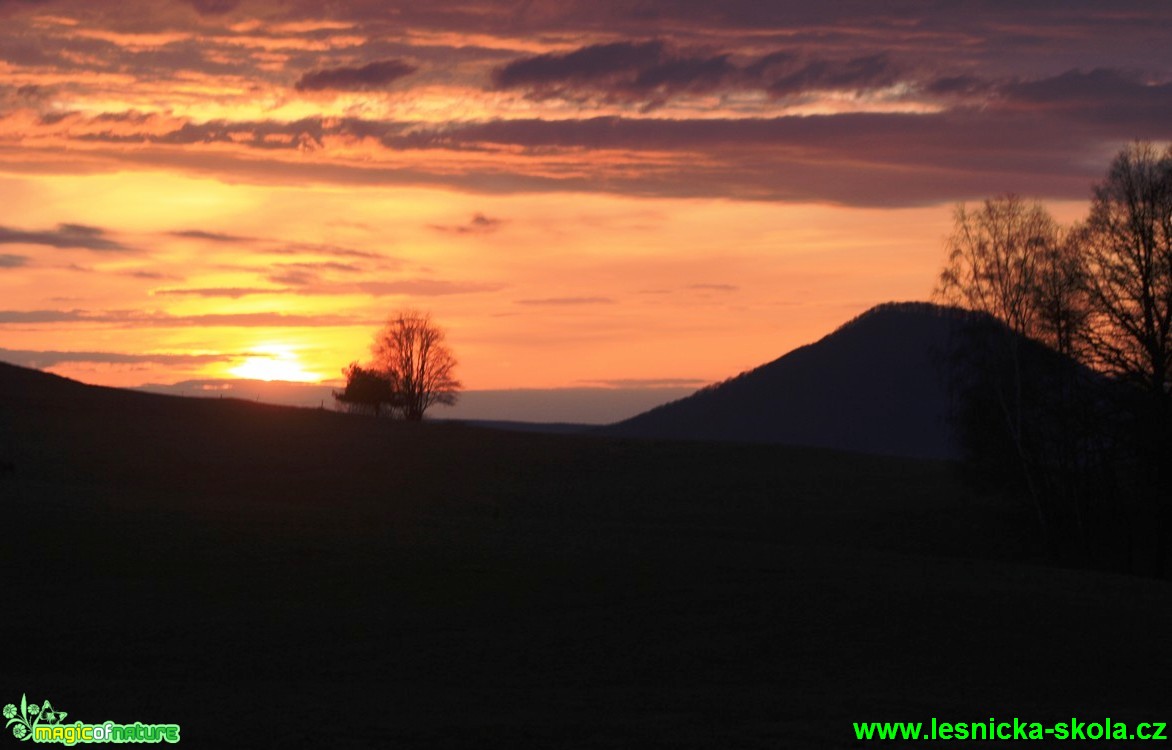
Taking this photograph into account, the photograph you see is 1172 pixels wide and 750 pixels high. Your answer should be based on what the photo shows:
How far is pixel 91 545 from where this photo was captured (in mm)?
24812

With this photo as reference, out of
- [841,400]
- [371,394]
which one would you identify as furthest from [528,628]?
[841,400]

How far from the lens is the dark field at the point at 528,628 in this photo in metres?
13.9

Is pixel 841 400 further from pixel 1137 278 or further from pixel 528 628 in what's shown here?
pixel 528 628

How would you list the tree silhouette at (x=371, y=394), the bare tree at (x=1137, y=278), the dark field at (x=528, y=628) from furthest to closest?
1. the tree silhouette at (x=371, y=394)
2. the bare tree at (x=1137, y=278)
3. the dark field at (x=528, y=628)

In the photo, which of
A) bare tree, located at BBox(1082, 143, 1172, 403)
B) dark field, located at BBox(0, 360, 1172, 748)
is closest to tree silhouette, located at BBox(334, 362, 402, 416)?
dark field, located at BBox(0, 360, 1172, 748)

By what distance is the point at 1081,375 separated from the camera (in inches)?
1391

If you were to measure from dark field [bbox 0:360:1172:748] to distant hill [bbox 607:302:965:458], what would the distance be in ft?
430

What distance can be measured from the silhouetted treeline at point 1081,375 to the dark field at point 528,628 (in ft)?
8.64

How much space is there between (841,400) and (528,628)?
539 ft

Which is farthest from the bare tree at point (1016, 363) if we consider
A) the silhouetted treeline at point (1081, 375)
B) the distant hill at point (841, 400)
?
the distant hill at point (841, 400)

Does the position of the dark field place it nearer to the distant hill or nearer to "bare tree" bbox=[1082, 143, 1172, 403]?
"bare tree" bbox=[1082, 143, 1172, 403]

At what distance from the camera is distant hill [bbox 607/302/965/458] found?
168 metres

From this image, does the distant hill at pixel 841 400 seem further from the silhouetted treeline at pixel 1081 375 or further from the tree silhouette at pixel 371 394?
the silhouetted treeline at pixel 1081 375

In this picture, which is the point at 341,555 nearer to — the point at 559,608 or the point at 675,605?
the point at 559,608
